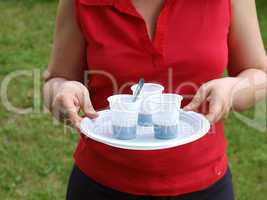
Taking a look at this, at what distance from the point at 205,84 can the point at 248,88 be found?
0.17m

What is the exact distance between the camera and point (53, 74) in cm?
175

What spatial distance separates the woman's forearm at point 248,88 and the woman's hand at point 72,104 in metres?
0.37

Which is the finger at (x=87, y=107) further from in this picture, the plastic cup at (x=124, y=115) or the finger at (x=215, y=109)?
the finger at (x=215, y=109)

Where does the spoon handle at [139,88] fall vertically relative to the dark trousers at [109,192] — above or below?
above

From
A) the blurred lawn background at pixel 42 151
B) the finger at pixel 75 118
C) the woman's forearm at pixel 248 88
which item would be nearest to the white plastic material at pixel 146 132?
the finger at pixel 75 118

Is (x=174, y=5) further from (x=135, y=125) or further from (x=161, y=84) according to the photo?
(x=135, y=125)

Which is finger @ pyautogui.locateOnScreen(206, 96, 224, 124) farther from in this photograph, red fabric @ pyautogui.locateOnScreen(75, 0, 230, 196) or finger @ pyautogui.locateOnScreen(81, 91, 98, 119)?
finger @ pyautogui.locateOnScreen(81, 91, 98, 119)

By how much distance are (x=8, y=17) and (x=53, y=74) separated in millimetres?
4362

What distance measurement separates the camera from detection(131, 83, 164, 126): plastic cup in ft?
4.93

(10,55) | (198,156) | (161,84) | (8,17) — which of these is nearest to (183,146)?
(198,156)

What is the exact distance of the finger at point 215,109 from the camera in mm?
1490

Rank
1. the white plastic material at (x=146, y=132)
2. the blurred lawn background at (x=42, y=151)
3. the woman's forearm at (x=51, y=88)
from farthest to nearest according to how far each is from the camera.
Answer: the blurred lawn background at (x=42, y=151) → the woman's forearm at (x=51, y=88) → the white plastic material at (x=146, y=132)

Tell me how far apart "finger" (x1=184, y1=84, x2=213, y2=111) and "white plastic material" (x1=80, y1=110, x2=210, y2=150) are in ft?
0.10

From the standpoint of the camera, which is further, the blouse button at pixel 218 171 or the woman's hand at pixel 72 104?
the blouse button at pixel 218 171
